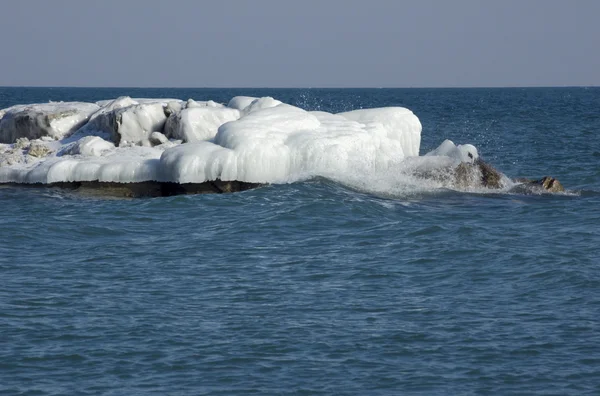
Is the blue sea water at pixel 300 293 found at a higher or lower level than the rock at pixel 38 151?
lower

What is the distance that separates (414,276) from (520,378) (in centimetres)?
471

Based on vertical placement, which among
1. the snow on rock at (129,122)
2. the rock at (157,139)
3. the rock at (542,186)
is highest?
the snow on rock at (129,122)

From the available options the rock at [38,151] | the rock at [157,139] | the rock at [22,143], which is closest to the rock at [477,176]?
the rock at [157,139]

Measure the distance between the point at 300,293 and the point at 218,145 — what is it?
8.96 m

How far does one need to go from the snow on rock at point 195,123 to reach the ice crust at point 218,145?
0.03 meters

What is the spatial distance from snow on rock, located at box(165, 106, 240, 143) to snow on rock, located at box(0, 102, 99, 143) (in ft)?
10.8

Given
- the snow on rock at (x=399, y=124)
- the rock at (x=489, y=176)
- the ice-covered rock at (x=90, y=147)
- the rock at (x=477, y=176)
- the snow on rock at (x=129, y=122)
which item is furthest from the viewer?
the snow on rock at (x=399, y=124)

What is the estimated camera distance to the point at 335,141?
2338cm

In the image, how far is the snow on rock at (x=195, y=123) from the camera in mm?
24891

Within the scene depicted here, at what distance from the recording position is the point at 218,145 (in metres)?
23.1

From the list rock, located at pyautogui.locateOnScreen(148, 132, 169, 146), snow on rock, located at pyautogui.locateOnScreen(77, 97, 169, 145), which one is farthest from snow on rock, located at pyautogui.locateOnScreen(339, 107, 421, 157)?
snow on rock, located at pyautogui.locateOnScreen(77, 97, 169, 145)

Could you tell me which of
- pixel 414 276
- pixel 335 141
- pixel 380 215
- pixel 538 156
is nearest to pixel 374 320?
pixel 414 276

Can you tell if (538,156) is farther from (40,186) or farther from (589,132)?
(40,186)

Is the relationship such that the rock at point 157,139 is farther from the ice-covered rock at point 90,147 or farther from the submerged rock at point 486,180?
the submerged rock at point 486,180
